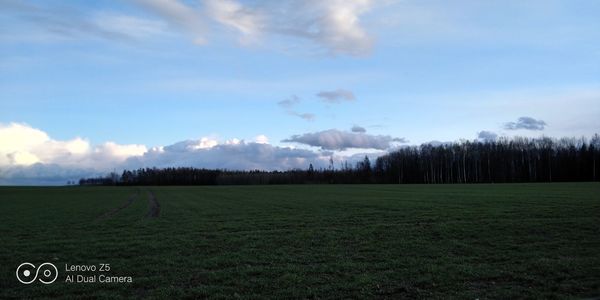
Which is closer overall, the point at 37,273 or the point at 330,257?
the point at 37,273

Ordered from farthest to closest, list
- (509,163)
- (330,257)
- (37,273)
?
1. (509,163)
2. (330,257)
3. (37,273)

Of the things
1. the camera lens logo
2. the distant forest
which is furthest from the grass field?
the distant forest

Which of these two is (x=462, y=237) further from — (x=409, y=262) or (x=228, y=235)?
(x=228, y=235)

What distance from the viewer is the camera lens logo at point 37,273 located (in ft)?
40.4

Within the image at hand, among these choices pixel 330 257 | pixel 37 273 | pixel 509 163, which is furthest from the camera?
pixel 509 163

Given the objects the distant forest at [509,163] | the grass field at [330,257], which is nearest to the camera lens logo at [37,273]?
the grass field at [330,257]

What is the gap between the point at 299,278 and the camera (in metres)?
11.9

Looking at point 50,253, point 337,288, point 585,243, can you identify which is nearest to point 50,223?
point 50,253

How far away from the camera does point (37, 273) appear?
520 inches

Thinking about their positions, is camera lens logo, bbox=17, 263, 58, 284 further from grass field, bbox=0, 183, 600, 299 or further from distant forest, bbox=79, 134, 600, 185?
distant forest, bbox=79, 134, 600, 185

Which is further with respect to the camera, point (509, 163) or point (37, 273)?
point (509, 163)

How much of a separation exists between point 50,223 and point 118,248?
15125mm

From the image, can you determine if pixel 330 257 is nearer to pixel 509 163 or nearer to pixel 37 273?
pixel 37 273

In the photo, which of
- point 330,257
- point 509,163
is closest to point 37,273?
point 330,257
